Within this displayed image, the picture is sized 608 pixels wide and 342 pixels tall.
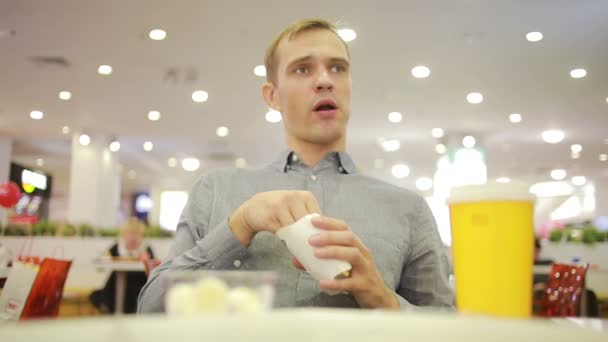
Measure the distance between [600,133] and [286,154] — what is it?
33.1 ft

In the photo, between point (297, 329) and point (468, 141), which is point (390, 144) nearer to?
point (468, 141)

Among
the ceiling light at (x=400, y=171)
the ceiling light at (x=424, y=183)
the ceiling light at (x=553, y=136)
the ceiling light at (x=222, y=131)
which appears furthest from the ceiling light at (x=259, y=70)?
the ceiling light at (x=424, y=183)

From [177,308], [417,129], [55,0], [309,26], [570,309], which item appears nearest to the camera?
[177,308]

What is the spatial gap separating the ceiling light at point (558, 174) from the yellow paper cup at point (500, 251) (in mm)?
15221

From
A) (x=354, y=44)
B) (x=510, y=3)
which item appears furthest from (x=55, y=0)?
(x=510, y=3)

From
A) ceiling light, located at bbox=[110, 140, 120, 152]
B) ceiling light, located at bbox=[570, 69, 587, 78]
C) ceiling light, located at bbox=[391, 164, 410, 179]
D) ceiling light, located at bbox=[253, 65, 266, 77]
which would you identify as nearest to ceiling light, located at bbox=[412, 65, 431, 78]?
ceiling light, located at bbox=[570, 69, 587, 78]

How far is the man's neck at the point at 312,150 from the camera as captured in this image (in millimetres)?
1252

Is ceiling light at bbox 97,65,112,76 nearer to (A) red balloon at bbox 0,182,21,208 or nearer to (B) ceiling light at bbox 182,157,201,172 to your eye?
(A) red balloon at bbox 0,182,21,208

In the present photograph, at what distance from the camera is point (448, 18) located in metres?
5.23

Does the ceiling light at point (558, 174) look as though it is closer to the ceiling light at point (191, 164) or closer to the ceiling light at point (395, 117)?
the ceiling light at point (395, 117)

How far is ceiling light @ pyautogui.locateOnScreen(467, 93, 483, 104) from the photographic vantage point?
7661 mm

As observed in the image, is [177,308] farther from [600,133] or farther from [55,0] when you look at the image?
[600,133]

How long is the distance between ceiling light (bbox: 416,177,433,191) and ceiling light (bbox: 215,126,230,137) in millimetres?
7416

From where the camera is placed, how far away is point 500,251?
0.53m
